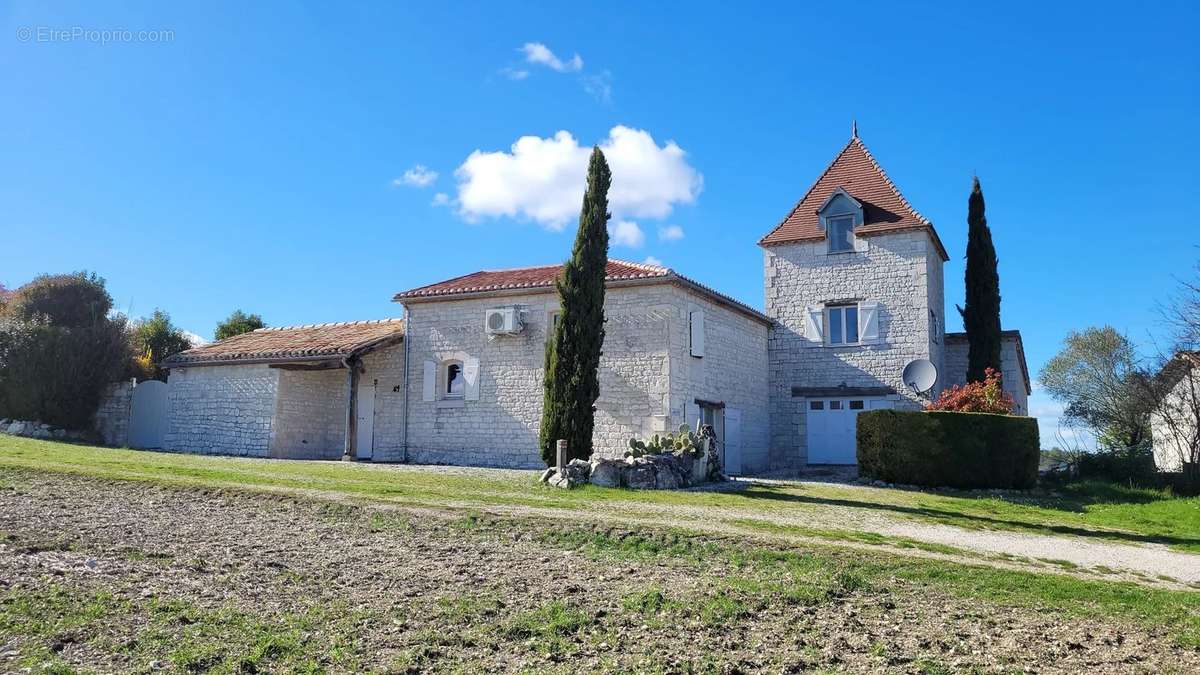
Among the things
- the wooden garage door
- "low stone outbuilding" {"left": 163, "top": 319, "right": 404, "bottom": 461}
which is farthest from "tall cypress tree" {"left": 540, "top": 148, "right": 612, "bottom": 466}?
the wooden garage door

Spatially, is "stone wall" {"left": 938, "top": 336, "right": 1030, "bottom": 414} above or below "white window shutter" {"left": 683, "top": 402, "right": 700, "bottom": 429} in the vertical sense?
above

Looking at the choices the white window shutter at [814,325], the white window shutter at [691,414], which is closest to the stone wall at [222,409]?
the white window shutter at [691,414]

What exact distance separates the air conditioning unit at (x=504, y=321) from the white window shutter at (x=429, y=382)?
194 cm

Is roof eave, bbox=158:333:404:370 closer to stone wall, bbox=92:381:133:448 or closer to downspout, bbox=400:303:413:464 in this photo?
downspout, bbox=400:303:413:464

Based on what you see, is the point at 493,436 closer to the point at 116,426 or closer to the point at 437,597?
the point at 116,426

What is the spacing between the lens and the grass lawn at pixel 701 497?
12461mm

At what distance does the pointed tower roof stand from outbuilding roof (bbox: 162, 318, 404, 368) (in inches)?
429

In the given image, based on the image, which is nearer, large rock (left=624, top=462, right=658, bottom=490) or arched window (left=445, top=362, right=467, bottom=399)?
large rock (left=624, top=462, right=658, bottom=490)

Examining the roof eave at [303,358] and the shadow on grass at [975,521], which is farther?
the roof eave at [303,358]

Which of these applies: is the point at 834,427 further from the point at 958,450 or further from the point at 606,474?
the point at 606,474

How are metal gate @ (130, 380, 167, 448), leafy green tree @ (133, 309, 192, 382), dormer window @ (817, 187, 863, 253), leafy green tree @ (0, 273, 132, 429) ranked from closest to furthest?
1. leafy green tree @ (0, 273, 132, 429)
2. metal gate @ (130, 380, 167, 448)
3. dormer window @ (817, 187, 863, 253)
4. leafy green tree @ (133, 309, 192, 382)

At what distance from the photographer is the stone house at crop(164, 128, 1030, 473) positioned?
2014 centimetres

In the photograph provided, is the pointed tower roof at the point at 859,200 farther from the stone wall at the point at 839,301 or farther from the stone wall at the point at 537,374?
the stone wall at the point at 537,374

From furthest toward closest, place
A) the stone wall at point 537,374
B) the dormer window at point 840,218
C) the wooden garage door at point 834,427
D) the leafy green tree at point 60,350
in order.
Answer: the dormer window at point 840,218
the wooden garage door at point 834,427
the leafy green tree at point 60,350
the stone wall at point 537,374
